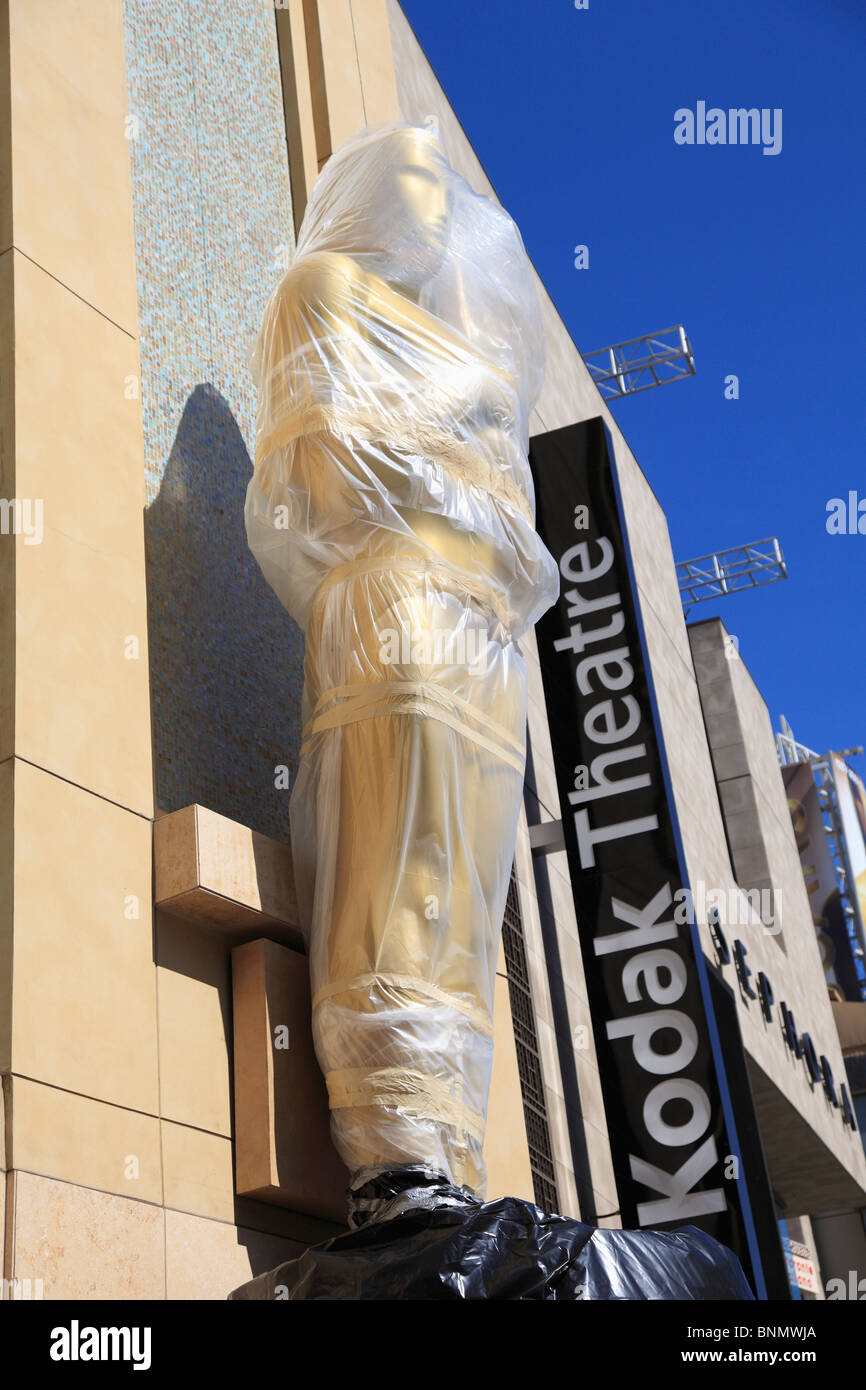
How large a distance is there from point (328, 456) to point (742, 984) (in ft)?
39.1

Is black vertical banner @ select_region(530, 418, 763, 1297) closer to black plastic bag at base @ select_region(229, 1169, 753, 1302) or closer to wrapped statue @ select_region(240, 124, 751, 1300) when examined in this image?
wrapped statue @ select_region(240, 124, 751, 1300)

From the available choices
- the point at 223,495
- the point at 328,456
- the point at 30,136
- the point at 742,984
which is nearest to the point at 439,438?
the point at 328,456

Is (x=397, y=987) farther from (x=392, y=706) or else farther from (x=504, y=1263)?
(x=504, y=1263)

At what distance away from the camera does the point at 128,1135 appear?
17.6ft

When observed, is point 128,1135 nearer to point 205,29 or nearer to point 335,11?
point 205,29

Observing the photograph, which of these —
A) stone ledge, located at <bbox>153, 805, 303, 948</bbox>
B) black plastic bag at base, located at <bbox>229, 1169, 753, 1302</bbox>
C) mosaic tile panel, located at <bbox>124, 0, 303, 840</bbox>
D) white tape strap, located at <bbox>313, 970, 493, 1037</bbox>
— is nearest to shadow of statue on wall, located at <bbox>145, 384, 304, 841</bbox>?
mosaic tile panel, located at <bbox>124, 0, 303, 840</bbox>

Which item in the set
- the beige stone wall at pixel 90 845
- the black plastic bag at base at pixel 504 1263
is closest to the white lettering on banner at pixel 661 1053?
the beige stone wall at pixel 90 845

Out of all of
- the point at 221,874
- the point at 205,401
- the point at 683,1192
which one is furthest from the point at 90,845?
the point at 683,1192

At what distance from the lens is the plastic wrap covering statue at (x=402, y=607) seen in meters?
5.89

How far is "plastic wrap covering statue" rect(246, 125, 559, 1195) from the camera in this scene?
5887 mm

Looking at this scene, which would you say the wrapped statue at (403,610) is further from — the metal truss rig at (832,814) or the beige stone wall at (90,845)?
the metal truss rig at (832,814)

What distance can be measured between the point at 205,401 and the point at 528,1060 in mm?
5361

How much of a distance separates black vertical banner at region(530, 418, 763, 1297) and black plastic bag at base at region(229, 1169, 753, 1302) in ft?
14.0
